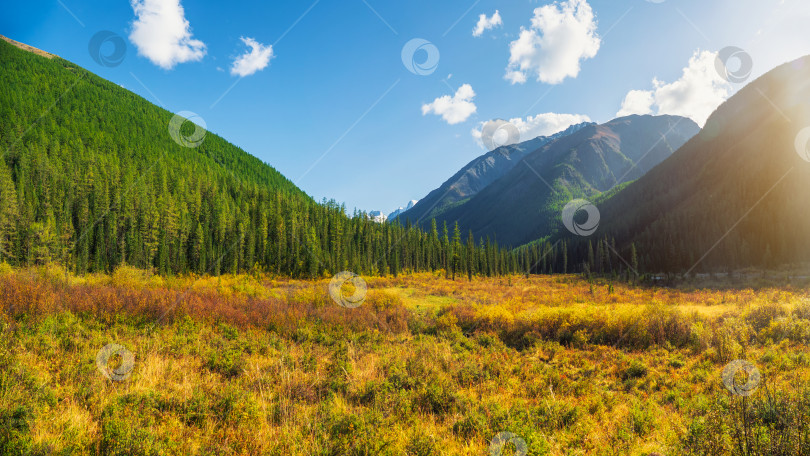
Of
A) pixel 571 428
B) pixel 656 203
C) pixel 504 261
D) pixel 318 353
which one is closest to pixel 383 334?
pixel 318 353

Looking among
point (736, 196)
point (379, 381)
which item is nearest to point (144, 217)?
point (379, 381)

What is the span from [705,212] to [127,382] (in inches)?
4912

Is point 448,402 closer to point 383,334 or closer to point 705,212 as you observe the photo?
point 383,334

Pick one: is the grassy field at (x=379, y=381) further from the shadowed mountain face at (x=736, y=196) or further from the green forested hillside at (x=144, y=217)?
the shadowed mountain face at (x=736, y=196)

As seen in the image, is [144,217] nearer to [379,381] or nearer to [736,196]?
[379,381]

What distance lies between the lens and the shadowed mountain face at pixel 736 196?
73062mm

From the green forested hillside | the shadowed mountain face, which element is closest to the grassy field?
the green forested hillside

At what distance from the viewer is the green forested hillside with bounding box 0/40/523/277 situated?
55.0 m

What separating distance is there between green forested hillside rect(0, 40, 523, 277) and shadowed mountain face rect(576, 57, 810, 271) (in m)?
46.7

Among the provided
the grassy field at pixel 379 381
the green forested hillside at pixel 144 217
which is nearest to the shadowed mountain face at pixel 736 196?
the green forested hillside at pixel 144 217

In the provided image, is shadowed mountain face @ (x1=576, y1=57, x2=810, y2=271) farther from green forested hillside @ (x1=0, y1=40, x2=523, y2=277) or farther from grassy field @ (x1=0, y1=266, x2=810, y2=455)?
grassy field @ (x1=0, y1=266, x2=810, y2=455)

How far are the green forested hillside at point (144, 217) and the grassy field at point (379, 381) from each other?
5359cm

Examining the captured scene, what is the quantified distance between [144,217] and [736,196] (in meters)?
145

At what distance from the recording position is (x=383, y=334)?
12.5 m
